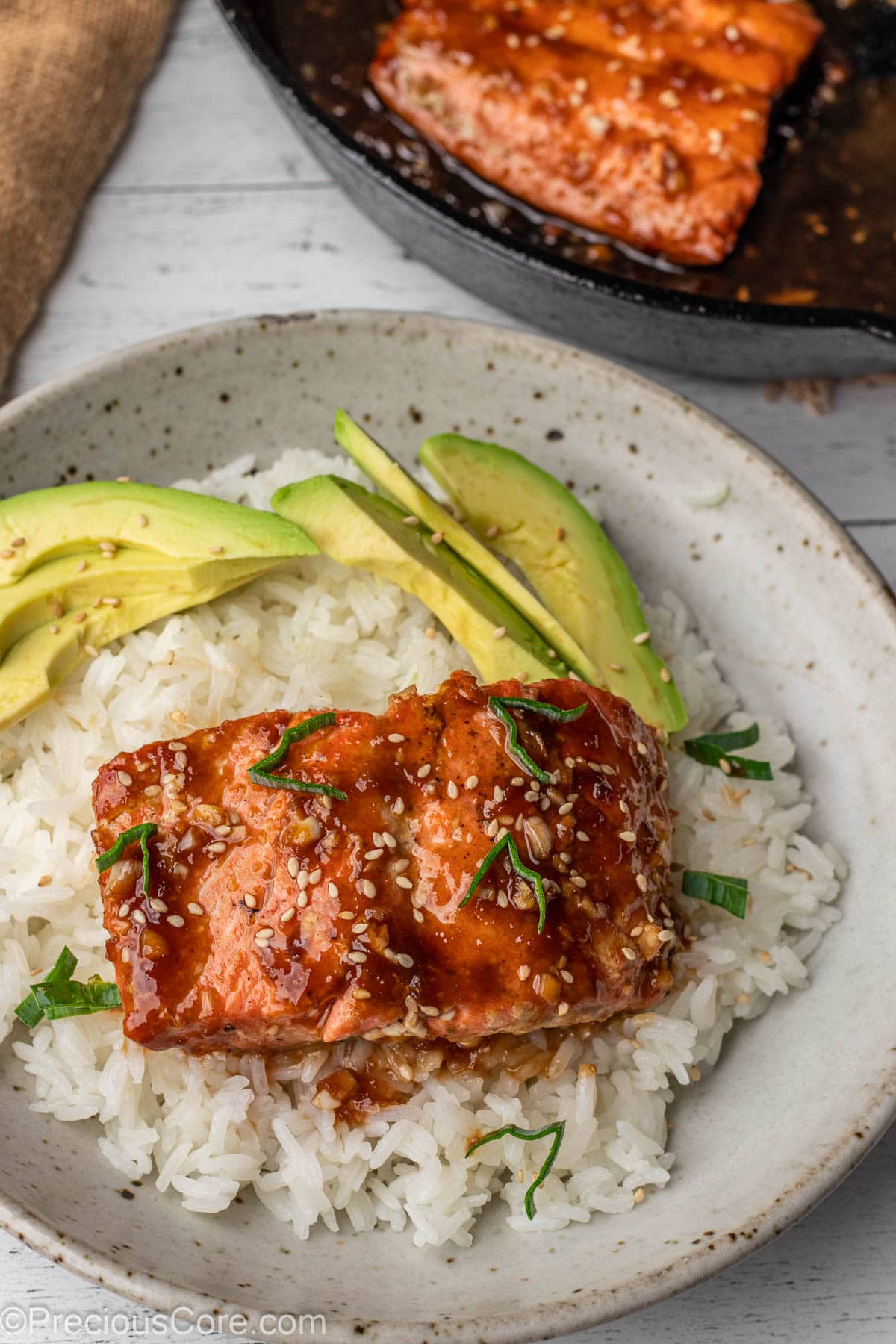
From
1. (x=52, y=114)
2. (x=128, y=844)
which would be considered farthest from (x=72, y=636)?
(x=52, y=114)

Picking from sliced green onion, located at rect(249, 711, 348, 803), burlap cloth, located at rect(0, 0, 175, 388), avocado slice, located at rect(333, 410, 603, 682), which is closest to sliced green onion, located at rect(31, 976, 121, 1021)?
sliced green onion, located at rect(249, 711, 348, 803)

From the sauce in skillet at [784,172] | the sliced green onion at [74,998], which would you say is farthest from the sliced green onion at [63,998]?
the sauce in skillet at [784,172]

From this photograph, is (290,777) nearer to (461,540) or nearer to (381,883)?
(381,883)

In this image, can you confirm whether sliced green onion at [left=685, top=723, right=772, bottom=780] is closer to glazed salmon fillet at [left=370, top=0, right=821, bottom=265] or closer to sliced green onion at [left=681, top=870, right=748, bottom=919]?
sliced green onion at [left=681, top=870, right=748, bottom=919]

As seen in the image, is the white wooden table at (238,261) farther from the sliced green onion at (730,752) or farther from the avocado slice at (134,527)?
the avocado slice at (134,527)

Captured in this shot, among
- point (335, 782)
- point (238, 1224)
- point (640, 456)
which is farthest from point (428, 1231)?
point (640, 456)
